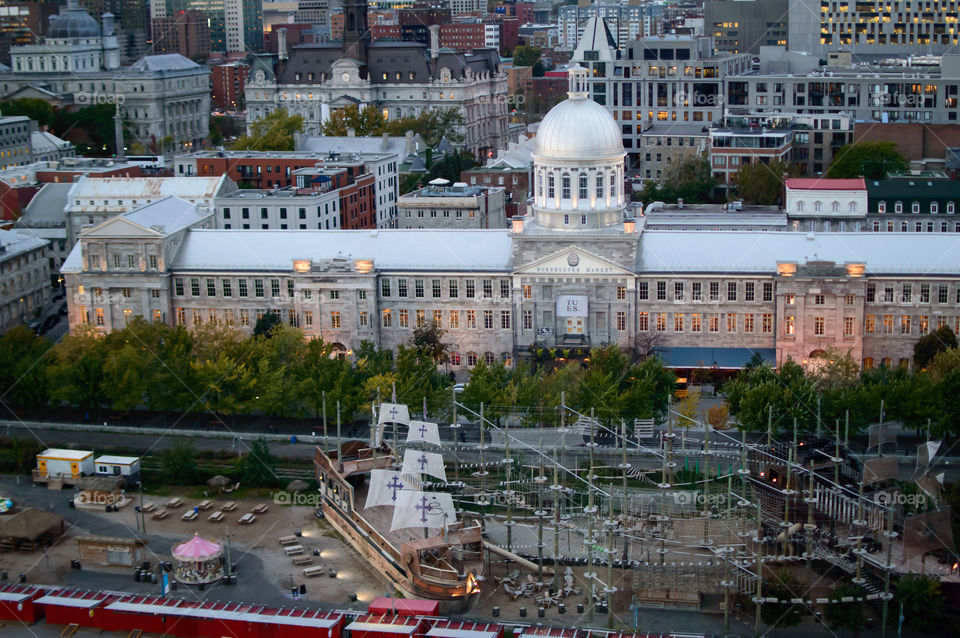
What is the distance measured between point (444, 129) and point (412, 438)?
4470 inches

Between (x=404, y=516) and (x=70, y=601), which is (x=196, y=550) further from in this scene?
(x=404, y=516)

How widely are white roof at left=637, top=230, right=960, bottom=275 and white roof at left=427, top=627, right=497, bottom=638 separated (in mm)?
40738

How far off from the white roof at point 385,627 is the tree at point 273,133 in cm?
10488

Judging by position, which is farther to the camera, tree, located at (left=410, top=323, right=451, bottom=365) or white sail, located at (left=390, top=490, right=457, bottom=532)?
tree, located at (left=410, top=323, right=451, bottom=365)

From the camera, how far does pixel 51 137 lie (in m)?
179

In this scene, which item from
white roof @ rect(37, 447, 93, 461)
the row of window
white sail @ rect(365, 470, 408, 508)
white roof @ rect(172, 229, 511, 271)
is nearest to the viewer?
white sail @ rect(365, 470, 408, 508)

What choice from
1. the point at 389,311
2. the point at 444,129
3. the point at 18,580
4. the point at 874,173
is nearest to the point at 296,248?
the point at 389,311

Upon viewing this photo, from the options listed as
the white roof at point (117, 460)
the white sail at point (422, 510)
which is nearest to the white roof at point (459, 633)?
the white sail at point (422, 510)

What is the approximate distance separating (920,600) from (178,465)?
39.1m

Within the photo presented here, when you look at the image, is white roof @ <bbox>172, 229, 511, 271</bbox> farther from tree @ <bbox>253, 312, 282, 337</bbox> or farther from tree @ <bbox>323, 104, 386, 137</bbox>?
tree @ <bbox>323, 104, 386, 137</bbox>

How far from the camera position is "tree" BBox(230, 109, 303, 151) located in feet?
531

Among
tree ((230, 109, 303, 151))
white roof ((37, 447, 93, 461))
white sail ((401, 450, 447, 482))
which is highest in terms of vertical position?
tree ((230, 109, 303, 151))

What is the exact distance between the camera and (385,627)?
61438 millimetres

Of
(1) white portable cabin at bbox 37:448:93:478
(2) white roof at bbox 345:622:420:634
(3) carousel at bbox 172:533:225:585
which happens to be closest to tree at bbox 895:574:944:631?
(2) white roof at bbox 345:622:420:634
